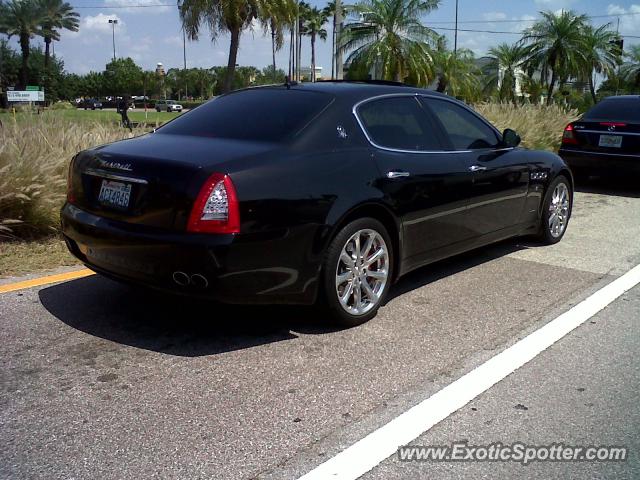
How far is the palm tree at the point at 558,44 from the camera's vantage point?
28.0 meters

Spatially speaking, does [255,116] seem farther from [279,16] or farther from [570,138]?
[279,16]

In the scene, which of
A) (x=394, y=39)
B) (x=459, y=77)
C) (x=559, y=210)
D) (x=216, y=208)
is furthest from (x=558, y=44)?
(x=216, y=208)

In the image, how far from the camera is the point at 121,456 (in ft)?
9.17

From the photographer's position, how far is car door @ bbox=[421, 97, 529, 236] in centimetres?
528

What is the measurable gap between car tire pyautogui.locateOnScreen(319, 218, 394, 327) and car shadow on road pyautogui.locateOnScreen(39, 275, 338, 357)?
7.8 inches

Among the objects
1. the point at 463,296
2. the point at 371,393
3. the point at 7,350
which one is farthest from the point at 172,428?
the point at 463,296

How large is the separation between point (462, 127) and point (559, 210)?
1.98m

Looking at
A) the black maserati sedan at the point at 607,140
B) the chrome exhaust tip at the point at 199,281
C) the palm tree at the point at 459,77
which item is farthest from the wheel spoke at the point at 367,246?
the palm tree at the point at 459,77

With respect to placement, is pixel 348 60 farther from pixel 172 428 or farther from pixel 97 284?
pixel 172 428

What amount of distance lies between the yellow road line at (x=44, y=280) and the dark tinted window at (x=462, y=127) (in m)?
3.11

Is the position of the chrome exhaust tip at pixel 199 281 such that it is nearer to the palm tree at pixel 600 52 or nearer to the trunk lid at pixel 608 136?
the trunk lid at pixel 608 136

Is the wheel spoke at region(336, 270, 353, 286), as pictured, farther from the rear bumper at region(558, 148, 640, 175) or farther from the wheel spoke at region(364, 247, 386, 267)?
the rear bumper at region(558, 148, 640, 175)

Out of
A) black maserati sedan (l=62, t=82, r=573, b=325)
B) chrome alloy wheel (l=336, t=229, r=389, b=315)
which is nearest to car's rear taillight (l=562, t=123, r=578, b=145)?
black maserati sedan (l=62, t=82, r=573, b=325)

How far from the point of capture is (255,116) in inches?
177
